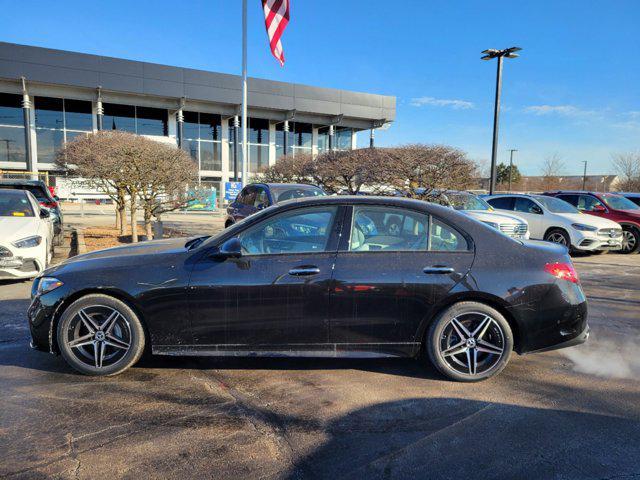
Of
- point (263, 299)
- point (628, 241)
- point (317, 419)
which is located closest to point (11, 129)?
point (263, 299)

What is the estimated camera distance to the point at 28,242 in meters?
7.30

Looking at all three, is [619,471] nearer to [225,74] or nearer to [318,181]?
[318,181]

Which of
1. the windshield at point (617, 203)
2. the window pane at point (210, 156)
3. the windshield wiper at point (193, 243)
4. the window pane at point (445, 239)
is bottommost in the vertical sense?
the windshield wiper at point (193, 243)

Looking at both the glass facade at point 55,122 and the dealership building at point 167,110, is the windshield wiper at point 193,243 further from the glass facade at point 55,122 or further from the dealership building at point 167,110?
the glass facade at point 55,122

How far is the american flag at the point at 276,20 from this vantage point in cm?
1259

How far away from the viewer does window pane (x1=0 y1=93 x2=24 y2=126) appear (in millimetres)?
29656

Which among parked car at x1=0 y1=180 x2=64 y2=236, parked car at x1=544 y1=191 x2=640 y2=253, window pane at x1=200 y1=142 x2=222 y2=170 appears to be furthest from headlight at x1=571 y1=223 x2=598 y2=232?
window pane at x1=200 y1=142 x2=222 y2=170

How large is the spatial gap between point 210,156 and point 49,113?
10.9 metres

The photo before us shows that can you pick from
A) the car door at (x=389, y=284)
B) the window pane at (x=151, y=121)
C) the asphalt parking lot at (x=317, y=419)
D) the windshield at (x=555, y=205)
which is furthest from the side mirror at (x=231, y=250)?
the window pane at (x=151, y=121)

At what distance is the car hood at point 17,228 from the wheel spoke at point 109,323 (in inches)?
172

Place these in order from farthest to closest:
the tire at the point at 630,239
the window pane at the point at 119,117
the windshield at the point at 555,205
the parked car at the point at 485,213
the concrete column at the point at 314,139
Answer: the concrete column at the point at 314,139, the window pane at the point at 119,117, the tire at the point at 630,239, the windshield at the point at 555,205, the parked car at the point at 485,213

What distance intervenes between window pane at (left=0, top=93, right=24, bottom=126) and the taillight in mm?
34536

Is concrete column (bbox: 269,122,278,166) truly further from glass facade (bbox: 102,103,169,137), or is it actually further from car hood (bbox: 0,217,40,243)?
car hood (bbox: 0,217,40,243)

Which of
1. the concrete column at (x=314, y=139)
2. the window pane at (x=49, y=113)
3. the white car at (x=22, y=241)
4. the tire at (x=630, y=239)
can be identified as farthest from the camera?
the concrete column at (x=314, y=139)
